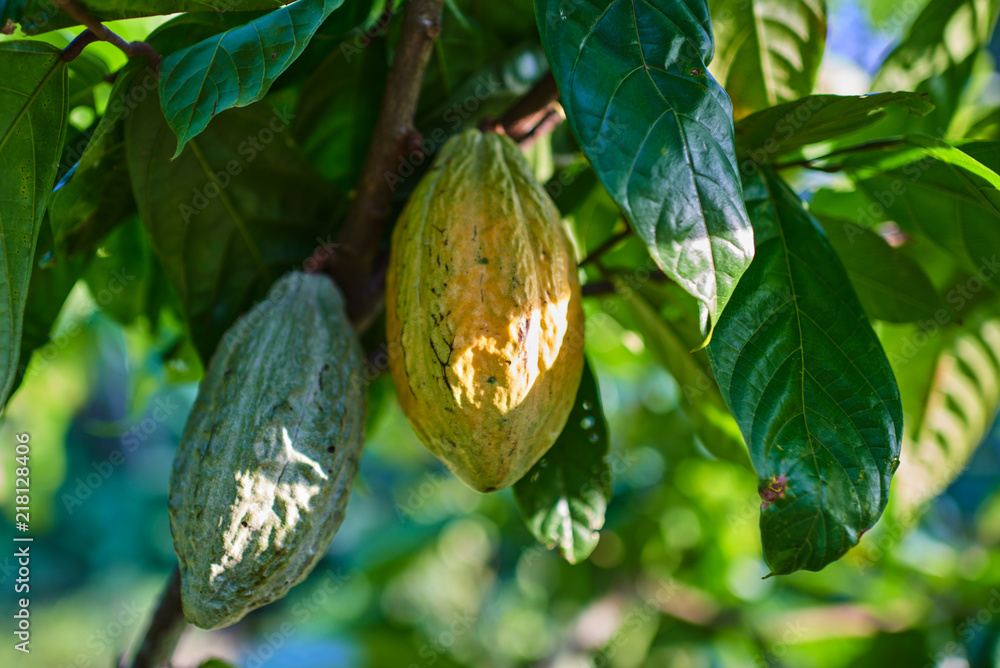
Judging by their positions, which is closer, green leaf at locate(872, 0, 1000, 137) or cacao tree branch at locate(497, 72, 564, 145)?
cacao tree branch at locate(497, 72, 564, 145)

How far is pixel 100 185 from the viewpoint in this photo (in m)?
0.82

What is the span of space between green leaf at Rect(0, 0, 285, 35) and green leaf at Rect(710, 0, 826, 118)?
54cm

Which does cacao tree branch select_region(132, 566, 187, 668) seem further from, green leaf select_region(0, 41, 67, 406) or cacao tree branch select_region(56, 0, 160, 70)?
cacao tree branch select_region(56, 0, 160, 70)

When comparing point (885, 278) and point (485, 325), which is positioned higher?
point (485, 325)

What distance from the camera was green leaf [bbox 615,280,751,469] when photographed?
0.93 meters

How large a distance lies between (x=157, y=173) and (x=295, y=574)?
1.51 ft

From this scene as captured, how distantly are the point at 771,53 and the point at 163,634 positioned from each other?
0.98 meters

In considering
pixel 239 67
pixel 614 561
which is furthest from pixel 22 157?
pixel 614 561

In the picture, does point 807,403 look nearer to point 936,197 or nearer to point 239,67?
point 936,197

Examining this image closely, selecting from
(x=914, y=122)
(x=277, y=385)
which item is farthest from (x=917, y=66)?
(x=277, y=385)

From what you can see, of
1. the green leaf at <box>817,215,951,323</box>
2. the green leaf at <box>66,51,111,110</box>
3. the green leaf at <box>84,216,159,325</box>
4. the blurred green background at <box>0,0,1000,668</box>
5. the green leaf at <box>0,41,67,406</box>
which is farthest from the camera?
the blurred green background at <box>0,0,1000,668</box>

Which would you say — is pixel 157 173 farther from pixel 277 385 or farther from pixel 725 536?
pixel 725 536

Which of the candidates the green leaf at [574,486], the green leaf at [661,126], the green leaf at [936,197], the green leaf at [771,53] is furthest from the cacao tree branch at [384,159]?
the green leaf at [936,197]

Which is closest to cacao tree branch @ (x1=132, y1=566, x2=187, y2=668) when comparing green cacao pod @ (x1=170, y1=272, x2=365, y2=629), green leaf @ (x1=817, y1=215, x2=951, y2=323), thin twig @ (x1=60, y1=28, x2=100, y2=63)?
green cacao pod @ (x1=170, y1=272, x2=365, y2=629)
